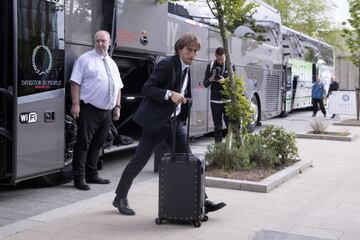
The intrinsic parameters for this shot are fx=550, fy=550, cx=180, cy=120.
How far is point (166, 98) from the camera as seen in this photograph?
5.32 m

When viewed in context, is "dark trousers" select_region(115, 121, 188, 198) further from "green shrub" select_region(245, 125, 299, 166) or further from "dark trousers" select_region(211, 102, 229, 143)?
"dark trousers" select_region(211, 102, 229, 143)

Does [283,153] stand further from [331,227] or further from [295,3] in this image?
[295,3]

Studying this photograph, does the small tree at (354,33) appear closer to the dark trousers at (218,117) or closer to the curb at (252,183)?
the dark trousers at (218,117)

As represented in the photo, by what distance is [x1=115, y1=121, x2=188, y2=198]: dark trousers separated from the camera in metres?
5.57

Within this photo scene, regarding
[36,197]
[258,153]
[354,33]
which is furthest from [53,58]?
[354,33]

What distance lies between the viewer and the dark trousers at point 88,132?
721 centimetres

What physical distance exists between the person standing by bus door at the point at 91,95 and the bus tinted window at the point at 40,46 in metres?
0.40

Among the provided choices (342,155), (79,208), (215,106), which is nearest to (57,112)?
(79,208)

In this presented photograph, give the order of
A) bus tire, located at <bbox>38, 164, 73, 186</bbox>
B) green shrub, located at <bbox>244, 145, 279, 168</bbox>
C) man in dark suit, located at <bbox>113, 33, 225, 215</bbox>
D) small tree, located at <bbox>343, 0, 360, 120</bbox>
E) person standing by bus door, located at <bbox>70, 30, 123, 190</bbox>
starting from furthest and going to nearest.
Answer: small tree, located at <bbox>343, 0, 360, 120</bbox>
green shrub, located at <bbox>244, 145, 279, 168</bbox>
bus tire, located at <bbox>38, 164, 73, 186</bbox>
person standing by bus door, located at <bbox>70, 30, 123, 190</bbox>
man in dark suit, located at <bbox>113, 33, 225, 215</bbox>

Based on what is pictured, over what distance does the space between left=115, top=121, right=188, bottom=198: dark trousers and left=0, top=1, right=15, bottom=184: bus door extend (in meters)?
1.38

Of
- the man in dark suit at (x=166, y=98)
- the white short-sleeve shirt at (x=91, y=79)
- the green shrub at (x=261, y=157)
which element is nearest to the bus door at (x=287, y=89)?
the green shrub at (x=261, y=157)

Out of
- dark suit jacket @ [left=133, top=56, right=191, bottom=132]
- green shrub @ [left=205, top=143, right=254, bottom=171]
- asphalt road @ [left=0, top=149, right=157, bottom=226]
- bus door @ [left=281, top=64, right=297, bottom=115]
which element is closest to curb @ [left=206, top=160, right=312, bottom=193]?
green shrub @ [left=205, top=143, right=254, bottom=171]

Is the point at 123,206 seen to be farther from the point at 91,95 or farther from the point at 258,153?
the point at 258,153

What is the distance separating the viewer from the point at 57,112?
266 inches
